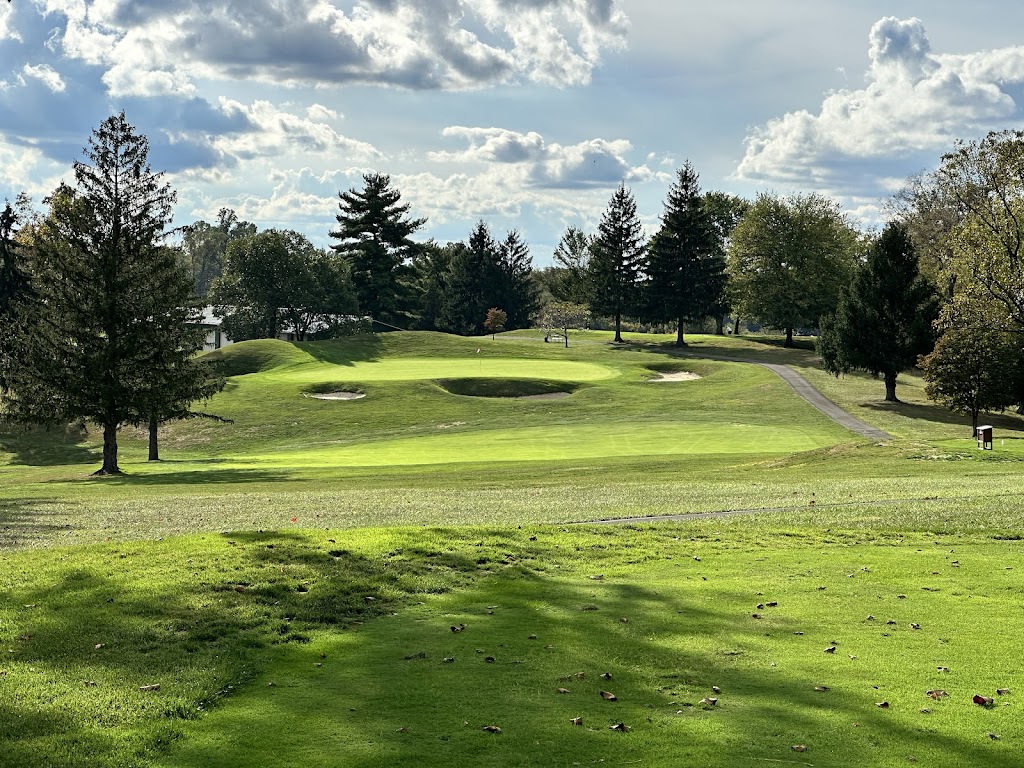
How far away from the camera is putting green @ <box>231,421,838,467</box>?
4122 centimetres

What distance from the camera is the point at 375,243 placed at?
10981 centimetres

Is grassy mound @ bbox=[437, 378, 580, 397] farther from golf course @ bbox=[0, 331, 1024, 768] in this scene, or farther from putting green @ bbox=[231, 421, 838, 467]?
golf course @ bbox=[0, 331, 1024, 768]

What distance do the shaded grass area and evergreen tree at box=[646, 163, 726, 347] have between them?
3281 inches

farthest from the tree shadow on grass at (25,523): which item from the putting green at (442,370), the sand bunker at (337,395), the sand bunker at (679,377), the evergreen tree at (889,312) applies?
the sand bunker at (679,377)

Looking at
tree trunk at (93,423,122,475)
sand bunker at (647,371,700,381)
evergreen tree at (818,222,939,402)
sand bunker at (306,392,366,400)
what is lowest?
tree trunk at (93,423,122,475)

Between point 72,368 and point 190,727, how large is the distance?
3449 cm

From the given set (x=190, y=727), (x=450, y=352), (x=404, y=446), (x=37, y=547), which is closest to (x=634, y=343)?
(x=450, y=352)

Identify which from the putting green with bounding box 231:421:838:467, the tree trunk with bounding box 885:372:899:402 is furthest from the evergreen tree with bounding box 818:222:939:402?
the putting green with bounding box 231:421:838:467

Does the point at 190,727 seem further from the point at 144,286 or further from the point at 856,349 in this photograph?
the point at 856,349

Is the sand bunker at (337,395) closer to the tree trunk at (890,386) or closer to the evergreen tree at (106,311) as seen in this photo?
the evergreen tree at (106,311)

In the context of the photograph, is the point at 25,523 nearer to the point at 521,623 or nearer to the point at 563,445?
the point at 521,623

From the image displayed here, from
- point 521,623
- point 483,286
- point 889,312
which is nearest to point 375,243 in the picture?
point 483,286

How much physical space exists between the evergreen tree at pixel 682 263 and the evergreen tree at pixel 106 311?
65318 millimetres

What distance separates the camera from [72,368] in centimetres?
3781
